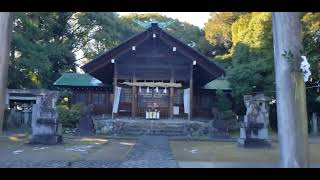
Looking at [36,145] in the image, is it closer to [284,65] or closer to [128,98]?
[128,98]

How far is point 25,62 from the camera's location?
28625mm

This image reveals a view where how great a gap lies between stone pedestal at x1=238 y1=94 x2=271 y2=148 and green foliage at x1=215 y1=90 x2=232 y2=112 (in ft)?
33.2

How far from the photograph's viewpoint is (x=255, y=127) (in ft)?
54.7

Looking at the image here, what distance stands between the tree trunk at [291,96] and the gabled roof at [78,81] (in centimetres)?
2475

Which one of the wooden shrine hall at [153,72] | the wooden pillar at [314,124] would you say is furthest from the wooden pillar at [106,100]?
the wooden pillar at [314,124]

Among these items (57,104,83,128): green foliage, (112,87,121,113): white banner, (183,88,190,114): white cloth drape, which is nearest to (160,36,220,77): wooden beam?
(183,88,190,114): white cloth drape

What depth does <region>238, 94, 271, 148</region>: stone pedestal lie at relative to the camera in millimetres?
16469

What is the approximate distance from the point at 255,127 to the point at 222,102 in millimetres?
10857

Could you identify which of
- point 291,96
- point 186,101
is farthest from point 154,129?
point 291,96

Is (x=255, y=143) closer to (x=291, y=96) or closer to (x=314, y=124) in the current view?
(x=314, y=124)

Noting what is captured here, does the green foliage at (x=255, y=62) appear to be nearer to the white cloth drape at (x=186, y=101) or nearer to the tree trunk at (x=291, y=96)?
the white cloth drape at (x=186, y=101)

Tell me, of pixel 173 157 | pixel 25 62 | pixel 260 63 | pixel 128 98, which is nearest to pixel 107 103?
pixel 128 98

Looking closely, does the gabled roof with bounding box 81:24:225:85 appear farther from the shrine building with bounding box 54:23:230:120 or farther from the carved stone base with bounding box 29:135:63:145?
the carved stone base with bounding box 29:135:63:145
